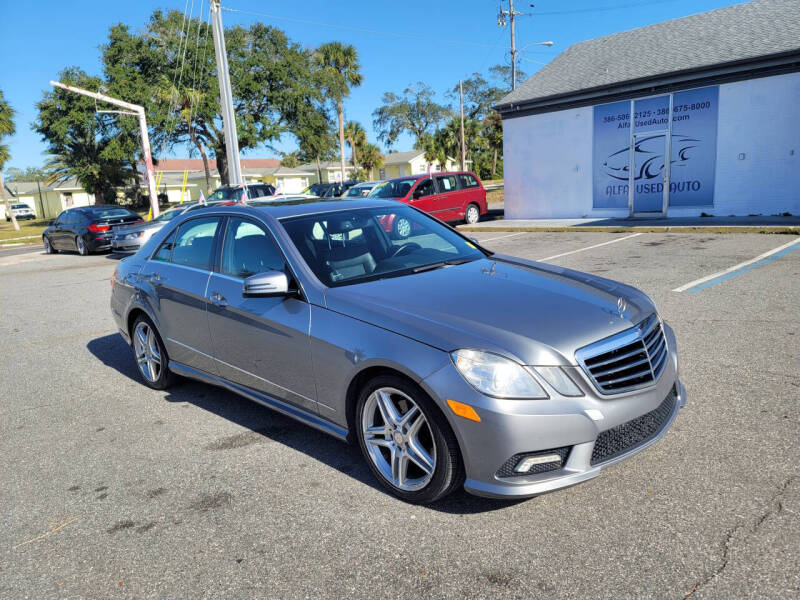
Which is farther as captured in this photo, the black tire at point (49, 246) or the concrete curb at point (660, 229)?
the black tire at point (49, 246)

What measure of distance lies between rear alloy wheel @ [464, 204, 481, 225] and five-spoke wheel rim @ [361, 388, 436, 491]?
57.8 feet

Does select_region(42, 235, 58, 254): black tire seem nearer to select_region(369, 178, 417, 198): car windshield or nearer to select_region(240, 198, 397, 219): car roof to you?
select_region(369, 178, 417, 198): car windshield

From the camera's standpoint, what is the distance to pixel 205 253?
15.2 feet

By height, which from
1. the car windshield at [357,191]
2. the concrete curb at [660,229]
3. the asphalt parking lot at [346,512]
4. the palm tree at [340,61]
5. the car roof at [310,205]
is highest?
the palm tree at [340,61]

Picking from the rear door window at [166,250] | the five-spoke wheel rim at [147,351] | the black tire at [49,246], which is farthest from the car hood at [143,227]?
the rear door window at [166,250]

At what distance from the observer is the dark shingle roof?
16.4 metres

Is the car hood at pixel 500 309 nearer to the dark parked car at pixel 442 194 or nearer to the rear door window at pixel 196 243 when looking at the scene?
the rear door window at pixel 196 243

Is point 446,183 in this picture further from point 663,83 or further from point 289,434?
point 289,434

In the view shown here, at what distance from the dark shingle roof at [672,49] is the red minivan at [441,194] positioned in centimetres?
342

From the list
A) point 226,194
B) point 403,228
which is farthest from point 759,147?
point 403,228

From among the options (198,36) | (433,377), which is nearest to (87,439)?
(433,377)

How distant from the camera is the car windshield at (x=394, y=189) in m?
18.8

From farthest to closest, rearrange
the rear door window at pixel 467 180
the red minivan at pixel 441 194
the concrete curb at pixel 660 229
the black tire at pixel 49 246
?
the black tire at pixel 49 246 → the rear door window at pixel 467 180 → the red minivan at pixel 441 194 → the concrete curb at pixel 660 229

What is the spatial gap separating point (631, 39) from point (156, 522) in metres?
22.1
